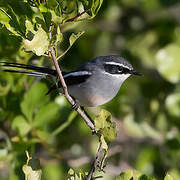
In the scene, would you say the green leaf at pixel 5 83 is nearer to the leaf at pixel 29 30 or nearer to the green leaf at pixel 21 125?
the green leaf at pixel 21 125

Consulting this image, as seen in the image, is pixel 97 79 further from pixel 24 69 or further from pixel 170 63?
pixel 170 63

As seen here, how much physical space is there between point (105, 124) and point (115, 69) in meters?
1.69

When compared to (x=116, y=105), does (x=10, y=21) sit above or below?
above

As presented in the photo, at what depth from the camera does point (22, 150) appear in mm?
3025

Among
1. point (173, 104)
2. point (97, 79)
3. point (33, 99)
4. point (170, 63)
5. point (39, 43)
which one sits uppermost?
point (39, 43)

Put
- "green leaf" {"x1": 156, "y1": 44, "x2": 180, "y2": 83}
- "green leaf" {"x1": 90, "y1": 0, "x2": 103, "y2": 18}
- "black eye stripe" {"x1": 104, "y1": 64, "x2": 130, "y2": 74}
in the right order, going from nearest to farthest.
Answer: "green leaf" {"x1": 90, "y1": 0, "x2": 103, "y2": 18} < "black eye stripe" {"x1": 104, "y1": 64, "x2": 130, "y2": 74} < "green leaf" {"x1": 156, "y1": 44, "x2": 180, "y2": 83}

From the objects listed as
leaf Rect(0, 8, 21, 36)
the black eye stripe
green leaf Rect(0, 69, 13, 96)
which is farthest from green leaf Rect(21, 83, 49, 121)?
leaf Rect(0, 8, 21, 36)

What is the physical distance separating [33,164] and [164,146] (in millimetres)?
2333

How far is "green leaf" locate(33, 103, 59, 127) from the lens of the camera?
10.5ft

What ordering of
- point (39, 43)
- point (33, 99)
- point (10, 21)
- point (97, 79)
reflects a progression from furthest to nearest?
point (97, 79) < point (33, 99) < point (10, 21) < point (39, 43)

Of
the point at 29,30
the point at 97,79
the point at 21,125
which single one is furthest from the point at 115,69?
the point at 29,30

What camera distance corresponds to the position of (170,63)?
4.34 m

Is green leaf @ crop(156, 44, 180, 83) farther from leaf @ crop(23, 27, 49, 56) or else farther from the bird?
leaf @ crop(23, 27, 49, 56)

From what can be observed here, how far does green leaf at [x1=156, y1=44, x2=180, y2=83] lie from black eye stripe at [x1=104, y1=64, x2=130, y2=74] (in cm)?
69
